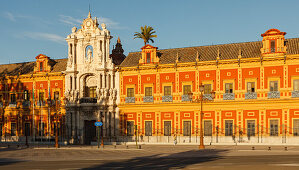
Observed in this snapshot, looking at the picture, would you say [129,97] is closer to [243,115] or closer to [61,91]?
[61,91]

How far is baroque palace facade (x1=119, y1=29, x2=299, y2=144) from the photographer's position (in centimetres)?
4459

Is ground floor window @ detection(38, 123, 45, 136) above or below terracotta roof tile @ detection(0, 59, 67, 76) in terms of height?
below

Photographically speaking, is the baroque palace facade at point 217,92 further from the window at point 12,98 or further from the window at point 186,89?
the window at point 12,98

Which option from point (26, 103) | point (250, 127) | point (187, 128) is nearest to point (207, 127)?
point (187, 128)

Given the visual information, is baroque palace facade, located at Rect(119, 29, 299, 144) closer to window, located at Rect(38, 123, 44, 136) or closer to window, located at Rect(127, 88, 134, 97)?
window, located at Rect(127, 88, 134, 97)

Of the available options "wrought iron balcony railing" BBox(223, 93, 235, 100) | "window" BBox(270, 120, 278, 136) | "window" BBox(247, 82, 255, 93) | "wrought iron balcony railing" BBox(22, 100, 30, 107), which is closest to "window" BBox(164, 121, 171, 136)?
"wrought iron balcony railing" BBox(223, 93, 235, 100)

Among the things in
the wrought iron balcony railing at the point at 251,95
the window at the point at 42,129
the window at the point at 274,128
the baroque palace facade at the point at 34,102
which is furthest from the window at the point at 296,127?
the window at the point at 42,129

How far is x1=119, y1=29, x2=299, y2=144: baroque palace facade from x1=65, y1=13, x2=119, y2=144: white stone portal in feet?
5.29

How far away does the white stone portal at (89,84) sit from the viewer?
52.0m

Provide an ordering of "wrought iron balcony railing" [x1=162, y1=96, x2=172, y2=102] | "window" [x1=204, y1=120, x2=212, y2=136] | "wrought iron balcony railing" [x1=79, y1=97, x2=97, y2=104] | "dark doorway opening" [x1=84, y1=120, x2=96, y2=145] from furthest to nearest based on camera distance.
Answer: "dark doorway opening" [x1=84, y1=120, x2=96, y2=145]
"wrought iron balcony railing" [x1=79, y1=97, x2=97, y2=104]
"wrought iron balcony railing" [x1=162, y1=96, x2=172, y2=102]
"window" [x1=204, y1=120, x2=212, y2=136]

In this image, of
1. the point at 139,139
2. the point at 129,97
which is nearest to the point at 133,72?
the point at 129,97

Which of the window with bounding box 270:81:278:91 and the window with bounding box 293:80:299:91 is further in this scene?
the window with bounding box 270:81:278:91

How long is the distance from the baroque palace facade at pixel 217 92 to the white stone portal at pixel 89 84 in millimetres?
1612

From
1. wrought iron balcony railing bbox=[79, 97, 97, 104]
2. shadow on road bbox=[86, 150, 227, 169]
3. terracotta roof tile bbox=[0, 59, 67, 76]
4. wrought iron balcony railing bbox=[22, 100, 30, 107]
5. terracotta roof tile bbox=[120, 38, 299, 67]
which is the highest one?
terracotta roof tile bbox=[120, 38, 299, 67]
